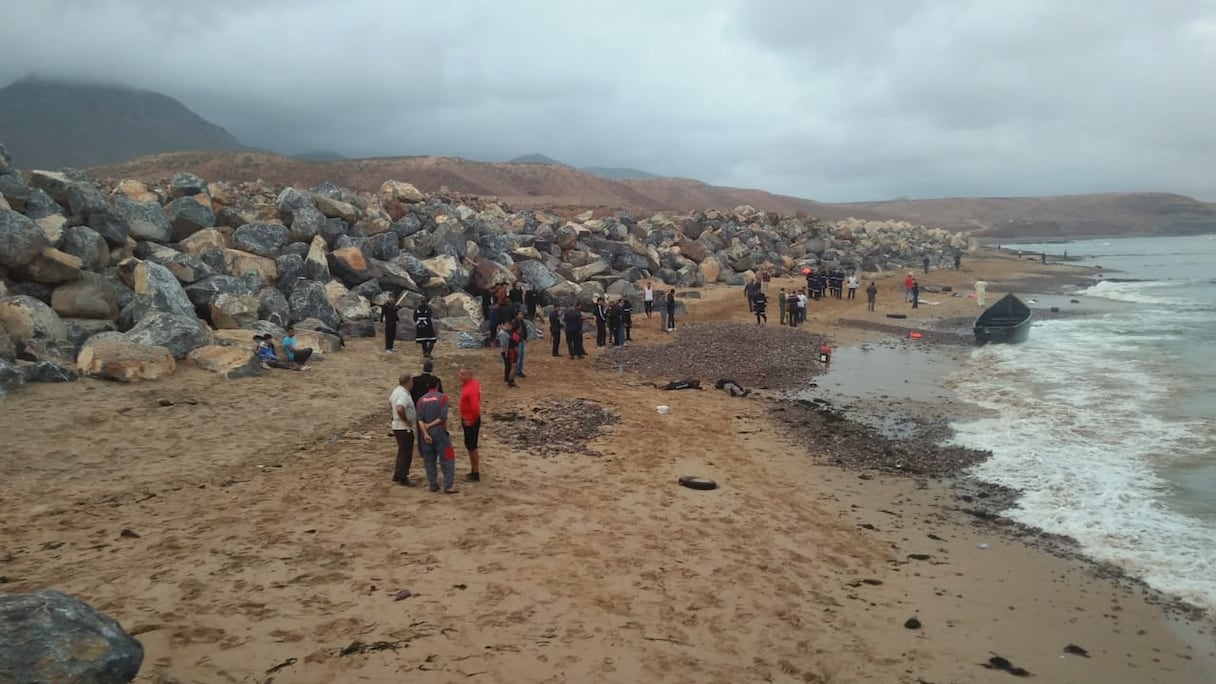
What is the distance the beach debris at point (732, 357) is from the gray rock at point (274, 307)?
7852mm

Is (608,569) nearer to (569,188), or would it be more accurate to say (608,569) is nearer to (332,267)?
(332,267)

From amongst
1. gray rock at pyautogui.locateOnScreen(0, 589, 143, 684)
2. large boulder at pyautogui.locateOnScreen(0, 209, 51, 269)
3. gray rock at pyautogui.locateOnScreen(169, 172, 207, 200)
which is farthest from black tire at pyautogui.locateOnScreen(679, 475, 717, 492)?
gray rock at pyautogui.locateOnScreen(169, 172, 207, 200)

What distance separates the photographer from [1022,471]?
11539 mm

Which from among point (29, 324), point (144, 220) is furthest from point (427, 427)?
point (144, 220)

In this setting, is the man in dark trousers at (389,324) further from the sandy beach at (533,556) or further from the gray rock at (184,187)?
the gray rock at (184,187)

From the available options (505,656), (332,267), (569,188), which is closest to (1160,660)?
(505,656)

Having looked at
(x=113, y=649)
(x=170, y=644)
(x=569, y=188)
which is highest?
(x=569, y=188)

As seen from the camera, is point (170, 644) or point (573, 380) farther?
point (573, 380)

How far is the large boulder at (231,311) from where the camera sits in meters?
16.7

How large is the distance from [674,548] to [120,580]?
5232 millimetres

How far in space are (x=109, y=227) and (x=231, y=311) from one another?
12.3ft

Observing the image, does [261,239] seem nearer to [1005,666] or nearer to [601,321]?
[601,321]

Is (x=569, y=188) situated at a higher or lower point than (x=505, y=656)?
higher

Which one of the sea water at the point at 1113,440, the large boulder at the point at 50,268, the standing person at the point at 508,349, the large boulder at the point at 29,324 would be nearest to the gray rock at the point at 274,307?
the large boulder at the point at 50,268
